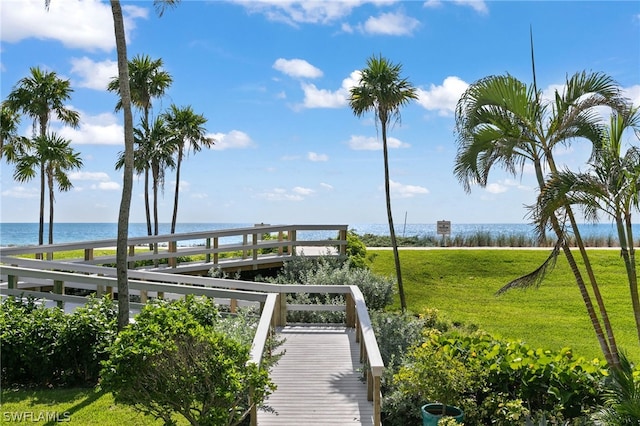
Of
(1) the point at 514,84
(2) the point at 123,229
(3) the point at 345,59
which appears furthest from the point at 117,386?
(3) the point at 345,59

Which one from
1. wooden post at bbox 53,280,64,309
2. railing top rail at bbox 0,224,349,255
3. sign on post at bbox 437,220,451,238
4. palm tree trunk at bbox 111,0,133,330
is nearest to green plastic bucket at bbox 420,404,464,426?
palm tree trunk at bbox 111,0,133,330

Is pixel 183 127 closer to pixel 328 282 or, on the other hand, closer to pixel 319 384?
pixel 328 282

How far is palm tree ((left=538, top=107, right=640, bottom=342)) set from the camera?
A: 667cm

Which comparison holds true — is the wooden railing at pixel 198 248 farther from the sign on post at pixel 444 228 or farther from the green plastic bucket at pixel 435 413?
the green plastic bucket at pixel 435 413

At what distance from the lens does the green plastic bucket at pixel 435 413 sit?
18.5ft

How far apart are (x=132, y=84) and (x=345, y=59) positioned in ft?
35.0

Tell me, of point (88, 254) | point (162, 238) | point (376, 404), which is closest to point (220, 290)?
point (376, 404)

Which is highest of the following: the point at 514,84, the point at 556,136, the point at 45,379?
the point at 514,84

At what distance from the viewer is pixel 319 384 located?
6793 mm

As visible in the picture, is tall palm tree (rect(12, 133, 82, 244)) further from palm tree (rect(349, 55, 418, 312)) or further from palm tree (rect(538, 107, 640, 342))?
palm tree (rect(538, 107, 640, 342))

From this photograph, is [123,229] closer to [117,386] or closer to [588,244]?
[117,386]

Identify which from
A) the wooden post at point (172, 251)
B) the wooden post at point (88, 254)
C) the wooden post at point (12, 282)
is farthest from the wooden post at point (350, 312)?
the wooden post at point (88, 254)

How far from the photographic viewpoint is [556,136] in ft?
25.2

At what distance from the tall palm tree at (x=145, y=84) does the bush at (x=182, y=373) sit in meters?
18.2
